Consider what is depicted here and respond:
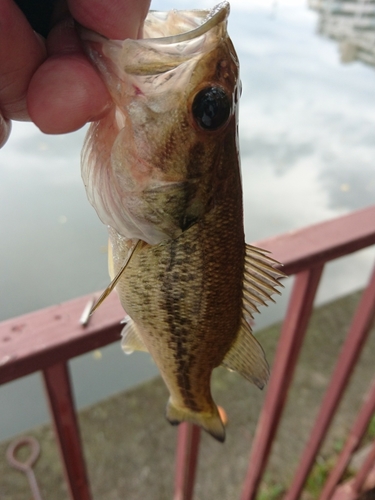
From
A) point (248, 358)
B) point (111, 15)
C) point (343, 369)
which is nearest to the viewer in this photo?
point (111, 15)

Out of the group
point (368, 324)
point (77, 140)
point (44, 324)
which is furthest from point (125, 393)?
point (44, 324)

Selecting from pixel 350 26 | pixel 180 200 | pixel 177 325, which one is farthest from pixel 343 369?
pixel 350 26

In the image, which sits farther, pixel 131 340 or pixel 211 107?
pixel 131 340

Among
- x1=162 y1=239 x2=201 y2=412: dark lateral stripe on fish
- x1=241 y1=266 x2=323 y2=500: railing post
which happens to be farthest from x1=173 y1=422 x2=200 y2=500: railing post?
x1=162 y1=239 x2=201 y2=412: dark lateral stripe on fish

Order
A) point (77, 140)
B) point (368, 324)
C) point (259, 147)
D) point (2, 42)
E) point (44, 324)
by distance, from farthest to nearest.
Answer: point (259, 147) → point (77, 140) → point (368, 324) → point (44, 324) → point (2, 42)

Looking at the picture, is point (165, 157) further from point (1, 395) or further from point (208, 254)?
point (1, 395)

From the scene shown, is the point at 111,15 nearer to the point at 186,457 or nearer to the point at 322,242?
the point at 322,242

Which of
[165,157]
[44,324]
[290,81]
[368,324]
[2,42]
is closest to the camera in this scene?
[2,42]

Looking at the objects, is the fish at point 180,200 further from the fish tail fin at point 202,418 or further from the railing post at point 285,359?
the railing post at point 285,359

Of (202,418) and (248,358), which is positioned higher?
(248,358)
